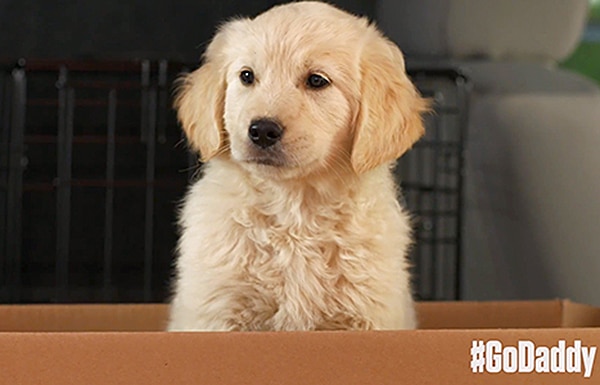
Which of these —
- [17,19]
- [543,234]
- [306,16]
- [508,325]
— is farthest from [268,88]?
[17,19]

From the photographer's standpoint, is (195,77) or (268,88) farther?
(195,77)

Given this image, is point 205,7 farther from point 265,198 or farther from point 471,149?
point 265,198

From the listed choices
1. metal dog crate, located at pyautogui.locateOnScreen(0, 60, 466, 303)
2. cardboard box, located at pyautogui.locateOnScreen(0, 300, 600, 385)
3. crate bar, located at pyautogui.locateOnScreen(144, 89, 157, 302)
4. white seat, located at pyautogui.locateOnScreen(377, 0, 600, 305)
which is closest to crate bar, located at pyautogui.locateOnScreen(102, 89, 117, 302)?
metal dog crate, located at pyautogui.locateOnScreen(0, 60, 466, 303)

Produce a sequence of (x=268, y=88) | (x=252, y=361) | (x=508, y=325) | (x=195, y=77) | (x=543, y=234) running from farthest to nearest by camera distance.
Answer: (x=543, y=234)
(x=508, y=325)
(x=195, y=77)
(x=268, y=88)
(x=252, y=361)

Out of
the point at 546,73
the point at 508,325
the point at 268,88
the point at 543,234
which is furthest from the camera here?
the point at 546,73

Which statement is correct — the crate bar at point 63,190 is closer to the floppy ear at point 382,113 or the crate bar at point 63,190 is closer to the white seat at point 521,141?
the white seat at point 521,141

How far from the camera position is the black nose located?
1.77 metres

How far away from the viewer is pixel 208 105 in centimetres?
197

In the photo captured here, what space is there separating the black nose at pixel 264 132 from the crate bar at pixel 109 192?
49.5 inches

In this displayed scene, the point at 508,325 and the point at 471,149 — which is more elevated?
the point at 471,149

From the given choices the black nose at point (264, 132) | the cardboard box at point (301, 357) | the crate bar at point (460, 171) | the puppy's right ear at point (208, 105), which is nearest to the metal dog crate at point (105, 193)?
the crate bar at point (460, 171)

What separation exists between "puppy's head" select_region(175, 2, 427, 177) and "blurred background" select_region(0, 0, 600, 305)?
3.38 feet

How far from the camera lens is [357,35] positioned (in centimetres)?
196

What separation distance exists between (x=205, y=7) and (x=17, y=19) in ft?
2.00
